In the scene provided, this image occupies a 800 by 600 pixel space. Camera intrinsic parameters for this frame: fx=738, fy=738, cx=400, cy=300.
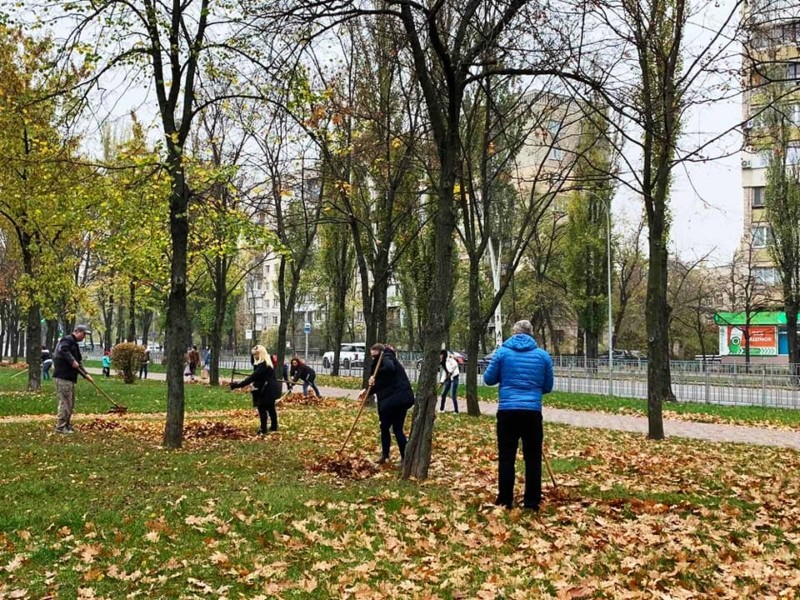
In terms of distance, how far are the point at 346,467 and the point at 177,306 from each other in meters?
3.86

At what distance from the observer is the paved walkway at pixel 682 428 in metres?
14.0

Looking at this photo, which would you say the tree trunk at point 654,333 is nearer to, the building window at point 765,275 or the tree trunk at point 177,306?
the tree trunk at point 177,306

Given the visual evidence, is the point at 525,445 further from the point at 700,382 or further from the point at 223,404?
the point at 700,382

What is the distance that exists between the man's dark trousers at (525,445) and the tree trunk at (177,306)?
5960 millimetres

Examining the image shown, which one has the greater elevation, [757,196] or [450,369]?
[757,196]

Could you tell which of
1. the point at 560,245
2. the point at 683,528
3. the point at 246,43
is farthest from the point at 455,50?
the point at 560,245

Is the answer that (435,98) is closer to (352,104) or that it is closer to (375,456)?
(375,456)

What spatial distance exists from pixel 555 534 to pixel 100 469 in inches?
226

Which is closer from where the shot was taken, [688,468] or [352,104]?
[688,468]

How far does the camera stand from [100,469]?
29.6 feet

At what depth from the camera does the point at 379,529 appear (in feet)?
20.6

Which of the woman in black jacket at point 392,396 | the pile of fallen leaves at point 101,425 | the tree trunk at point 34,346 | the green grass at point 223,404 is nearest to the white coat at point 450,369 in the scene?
the green grass at point 223,404

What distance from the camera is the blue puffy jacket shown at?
22.7 ft

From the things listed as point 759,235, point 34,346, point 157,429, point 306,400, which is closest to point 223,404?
point 306,400
